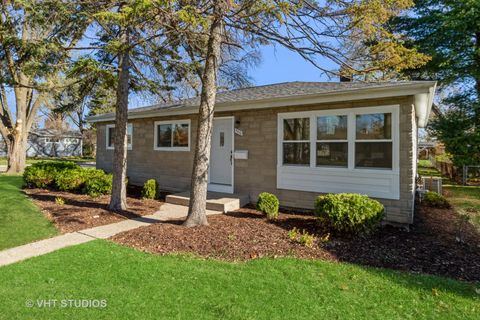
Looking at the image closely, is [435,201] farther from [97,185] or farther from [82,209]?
[97,185]

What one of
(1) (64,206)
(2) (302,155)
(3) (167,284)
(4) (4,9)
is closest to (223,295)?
(3) (167,284)

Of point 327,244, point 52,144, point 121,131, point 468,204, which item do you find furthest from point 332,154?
point 52,144

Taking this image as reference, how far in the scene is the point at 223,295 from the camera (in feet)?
10.8

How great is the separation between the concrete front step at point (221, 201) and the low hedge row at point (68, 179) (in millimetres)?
2346

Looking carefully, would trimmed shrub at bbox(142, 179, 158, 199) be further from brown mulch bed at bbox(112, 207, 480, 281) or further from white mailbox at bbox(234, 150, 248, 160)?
brown mulch bed at bbox(112, 207, 480, 281)

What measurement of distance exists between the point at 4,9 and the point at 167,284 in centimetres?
1143

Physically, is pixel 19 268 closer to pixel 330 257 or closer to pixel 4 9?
pixel 330 257

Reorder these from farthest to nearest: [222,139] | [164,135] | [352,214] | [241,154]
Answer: [164,135]
[222,139]
[241,154]
[352,214]

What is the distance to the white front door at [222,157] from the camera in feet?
29.3

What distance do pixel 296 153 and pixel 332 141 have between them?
978 mm

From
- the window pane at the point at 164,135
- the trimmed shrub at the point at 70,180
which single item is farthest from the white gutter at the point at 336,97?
the trimmed shrub at the point at 70,180

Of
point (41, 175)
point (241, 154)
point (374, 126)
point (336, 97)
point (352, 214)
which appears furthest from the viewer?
point (41, 175)

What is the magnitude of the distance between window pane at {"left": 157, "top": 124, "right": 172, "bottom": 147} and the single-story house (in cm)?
4

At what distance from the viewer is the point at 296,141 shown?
764 cm
